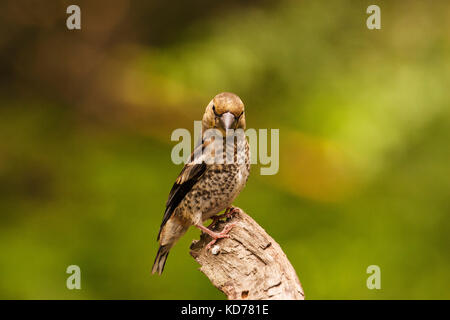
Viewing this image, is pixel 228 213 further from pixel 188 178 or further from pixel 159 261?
pixel 159 261

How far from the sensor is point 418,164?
5258 millimetres

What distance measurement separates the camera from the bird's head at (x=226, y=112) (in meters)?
3.21

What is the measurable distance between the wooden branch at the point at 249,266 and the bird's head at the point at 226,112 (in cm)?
58

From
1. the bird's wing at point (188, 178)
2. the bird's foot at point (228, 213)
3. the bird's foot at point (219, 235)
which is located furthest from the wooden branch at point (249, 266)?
the bird's wing at point (188, 178)

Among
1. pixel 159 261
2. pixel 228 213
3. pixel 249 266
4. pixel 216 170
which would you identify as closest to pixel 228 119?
pixel 216 170

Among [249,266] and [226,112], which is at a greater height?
[226,112]

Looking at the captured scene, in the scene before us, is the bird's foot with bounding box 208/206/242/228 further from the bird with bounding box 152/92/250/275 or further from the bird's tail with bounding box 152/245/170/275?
the bird's tail with bounding box 152/245/170/275

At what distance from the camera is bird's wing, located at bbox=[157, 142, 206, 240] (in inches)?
131

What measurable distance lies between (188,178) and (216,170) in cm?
19

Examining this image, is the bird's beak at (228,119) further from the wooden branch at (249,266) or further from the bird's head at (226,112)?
the wooden branch at (249,266)

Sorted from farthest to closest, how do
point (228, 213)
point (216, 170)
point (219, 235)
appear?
point (228, 213) < point (216, 170) < point (219, 235)

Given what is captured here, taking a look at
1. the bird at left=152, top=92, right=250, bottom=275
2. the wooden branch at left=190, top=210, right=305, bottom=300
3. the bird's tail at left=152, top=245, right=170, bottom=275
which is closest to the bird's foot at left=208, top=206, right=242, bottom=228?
the bird at left=152, top=92, right=250, bottom=275

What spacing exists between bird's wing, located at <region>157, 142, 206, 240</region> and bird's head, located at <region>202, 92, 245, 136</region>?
0.20 meters

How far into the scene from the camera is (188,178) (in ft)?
11.0
